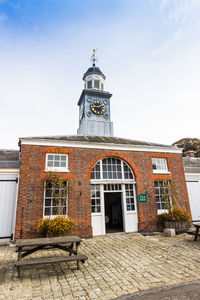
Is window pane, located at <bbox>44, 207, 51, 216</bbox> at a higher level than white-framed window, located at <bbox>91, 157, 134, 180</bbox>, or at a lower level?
lower

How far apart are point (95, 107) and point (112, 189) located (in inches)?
374

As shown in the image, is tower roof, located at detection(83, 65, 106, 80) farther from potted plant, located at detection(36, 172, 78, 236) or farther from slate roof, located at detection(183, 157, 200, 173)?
potted plant, located at detection(36, 172, 78, 236)

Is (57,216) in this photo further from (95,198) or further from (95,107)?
(95,107)

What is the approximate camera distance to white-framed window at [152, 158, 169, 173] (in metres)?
11.1

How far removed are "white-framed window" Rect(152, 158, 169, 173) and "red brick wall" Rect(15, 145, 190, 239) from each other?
303 millimetres

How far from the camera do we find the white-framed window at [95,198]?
9305 mm

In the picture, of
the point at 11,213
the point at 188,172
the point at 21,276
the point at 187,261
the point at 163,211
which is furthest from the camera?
the point at 188,172

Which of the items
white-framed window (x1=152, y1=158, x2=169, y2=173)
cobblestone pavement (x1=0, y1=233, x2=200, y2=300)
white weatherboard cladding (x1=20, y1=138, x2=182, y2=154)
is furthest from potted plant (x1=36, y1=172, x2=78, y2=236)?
white-framed window (x1=152, y1=158, x2=169, y2=173)

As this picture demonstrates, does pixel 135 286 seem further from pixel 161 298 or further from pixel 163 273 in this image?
pixel 163 273

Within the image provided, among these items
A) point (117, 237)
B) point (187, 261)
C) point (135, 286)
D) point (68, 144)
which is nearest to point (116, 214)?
point (117, 237)

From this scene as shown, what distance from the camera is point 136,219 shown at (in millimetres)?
9797

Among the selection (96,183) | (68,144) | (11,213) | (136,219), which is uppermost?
(68,144)

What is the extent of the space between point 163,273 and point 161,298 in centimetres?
120

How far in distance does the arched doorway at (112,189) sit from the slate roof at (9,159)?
410cm
